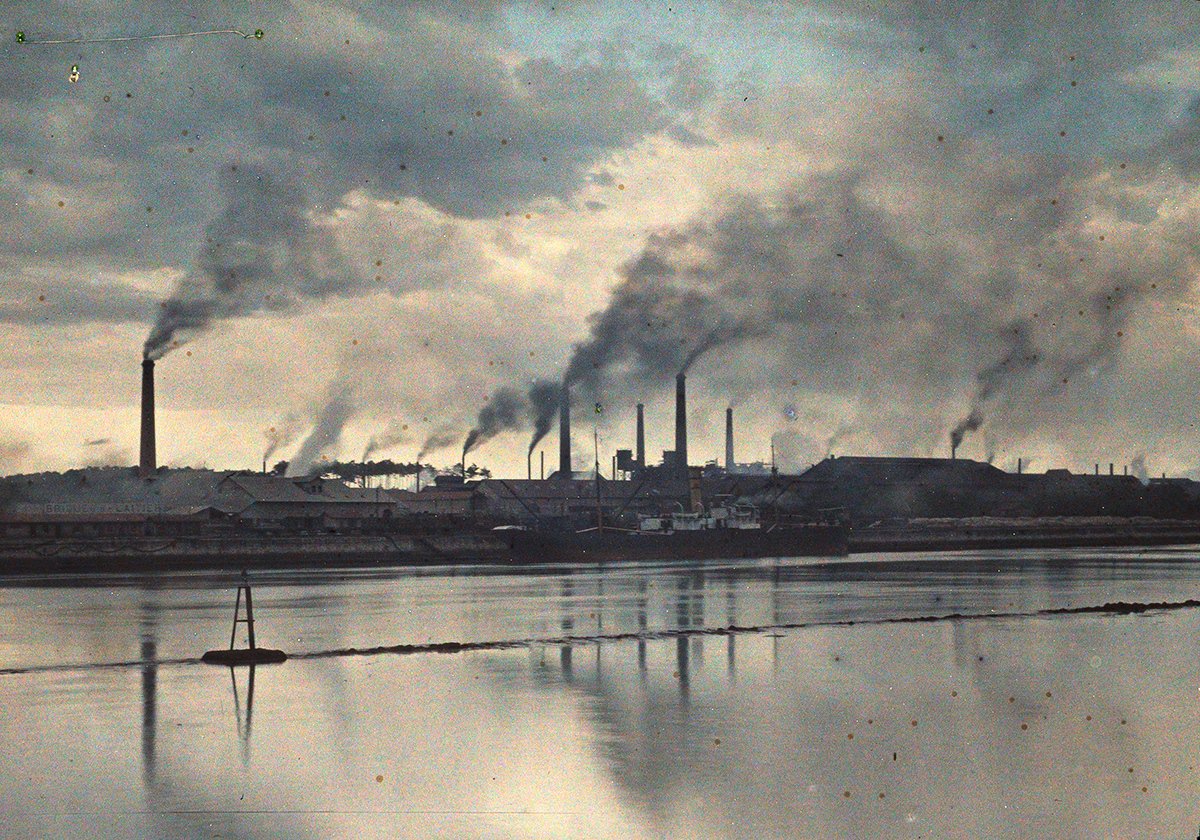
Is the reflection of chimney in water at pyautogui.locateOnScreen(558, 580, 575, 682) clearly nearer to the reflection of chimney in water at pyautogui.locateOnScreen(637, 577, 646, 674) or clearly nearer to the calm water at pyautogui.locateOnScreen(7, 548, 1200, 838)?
the calm water at pyautogui.locateOnScreen(7, 548, 1200, 838)

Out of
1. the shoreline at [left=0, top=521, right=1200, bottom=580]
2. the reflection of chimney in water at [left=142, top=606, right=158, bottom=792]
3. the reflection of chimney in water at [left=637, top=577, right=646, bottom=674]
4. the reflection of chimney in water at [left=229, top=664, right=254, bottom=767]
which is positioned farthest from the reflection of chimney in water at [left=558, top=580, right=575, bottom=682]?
the shoreline at [left=0, top=521, right=1200, bottom=580]

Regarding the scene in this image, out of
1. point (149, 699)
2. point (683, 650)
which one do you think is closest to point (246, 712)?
point (149, 699)

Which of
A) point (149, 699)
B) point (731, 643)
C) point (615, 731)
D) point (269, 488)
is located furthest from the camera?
point (269, 488)

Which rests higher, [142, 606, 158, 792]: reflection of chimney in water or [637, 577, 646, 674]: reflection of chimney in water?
[142, 606, 158, 792]: reflection of chimney in water

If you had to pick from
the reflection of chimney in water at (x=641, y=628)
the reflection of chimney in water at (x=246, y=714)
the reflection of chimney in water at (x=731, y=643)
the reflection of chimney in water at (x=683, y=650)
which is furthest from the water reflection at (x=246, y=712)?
the reflection of chimney in water at (x=731, y=643)

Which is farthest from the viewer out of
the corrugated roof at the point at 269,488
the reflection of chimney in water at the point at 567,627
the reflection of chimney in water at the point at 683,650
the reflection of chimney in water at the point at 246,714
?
the corrugated roof at the point at 269,488

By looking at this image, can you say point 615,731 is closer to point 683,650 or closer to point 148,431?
point 683,650

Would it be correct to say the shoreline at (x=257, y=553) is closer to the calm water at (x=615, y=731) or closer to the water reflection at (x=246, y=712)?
the calm water at (x=615, y=731)

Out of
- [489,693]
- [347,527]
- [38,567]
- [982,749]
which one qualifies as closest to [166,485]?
[347,527]

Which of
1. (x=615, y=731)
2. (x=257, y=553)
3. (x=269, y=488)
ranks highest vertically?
(x=269, y=488)
